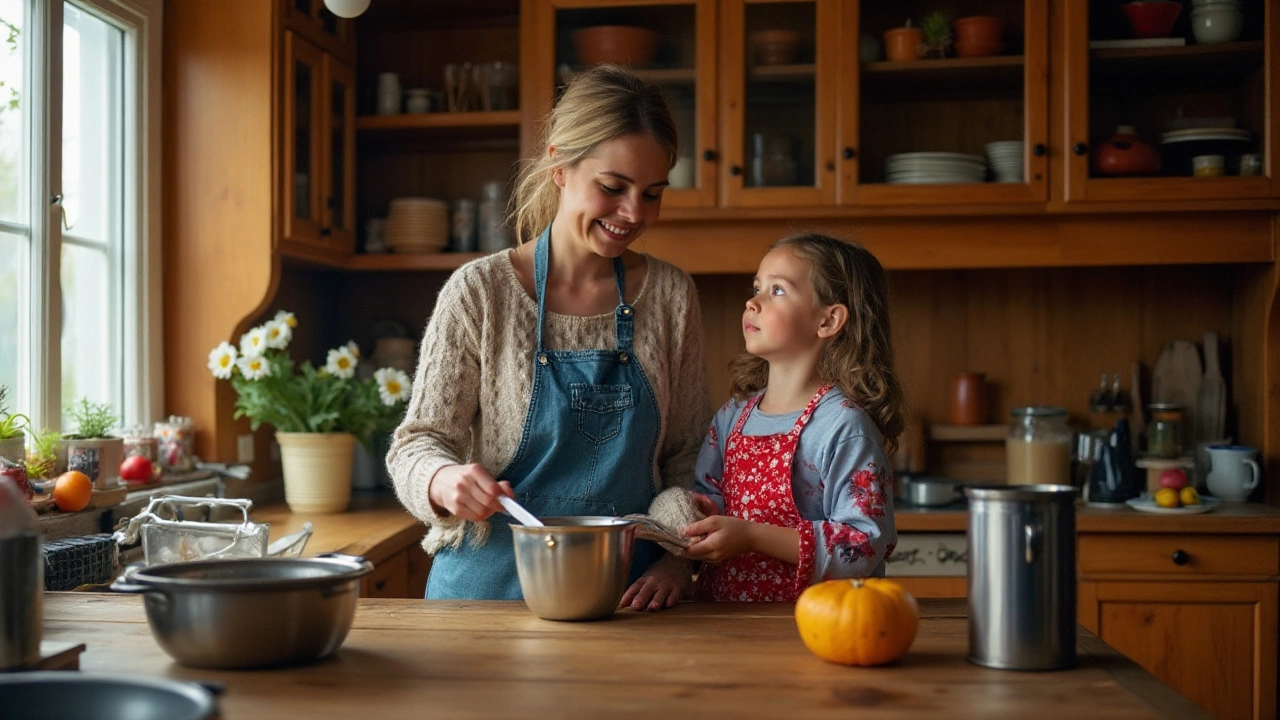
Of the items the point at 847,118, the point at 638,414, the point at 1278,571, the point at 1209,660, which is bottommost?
the point at 1209,660

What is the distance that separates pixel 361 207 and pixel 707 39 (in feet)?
4.05

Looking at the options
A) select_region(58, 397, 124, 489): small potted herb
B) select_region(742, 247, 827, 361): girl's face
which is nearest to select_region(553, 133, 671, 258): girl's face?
select_region(742, 247, 827, 361): girl's face

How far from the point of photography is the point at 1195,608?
9.57 feet

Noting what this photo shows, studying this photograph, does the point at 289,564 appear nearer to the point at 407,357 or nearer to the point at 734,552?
the point at 734,552

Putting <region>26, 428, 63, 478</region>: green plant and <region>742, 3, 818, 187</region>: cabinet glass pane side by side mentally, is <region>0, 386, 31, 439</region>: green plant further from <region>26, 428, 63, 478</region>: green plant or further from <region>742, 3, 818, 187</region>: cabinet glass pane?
<region>742, 3, 818, 187</region>: cabinet glass pane

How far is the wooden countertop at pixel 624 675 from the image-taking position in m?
0.95

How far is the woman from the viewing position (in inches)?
63.5

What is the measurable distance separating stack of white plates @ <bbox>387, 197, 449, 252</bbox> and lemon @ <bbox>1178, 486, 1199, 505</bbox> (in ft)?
6.95

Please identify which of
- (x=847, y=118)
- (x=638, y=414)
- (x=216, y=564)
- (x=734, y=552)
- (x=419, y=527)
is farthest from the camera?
(x=847, y=118)

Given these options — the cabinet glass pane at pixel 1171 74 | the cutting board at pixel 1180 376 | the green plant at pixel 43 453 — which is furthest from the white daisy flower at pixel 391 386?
the cutting board at pixel 1180 376

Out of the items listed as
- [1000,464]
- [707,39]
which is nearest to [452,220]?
[707,39]

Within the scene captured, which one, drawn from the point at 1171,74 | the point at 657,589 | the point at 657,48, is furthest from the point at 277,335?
the point at 1171,74

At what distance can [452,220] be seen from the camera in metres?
3.48

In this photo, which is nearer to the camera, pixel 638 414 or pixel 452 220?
pixel 638 414
